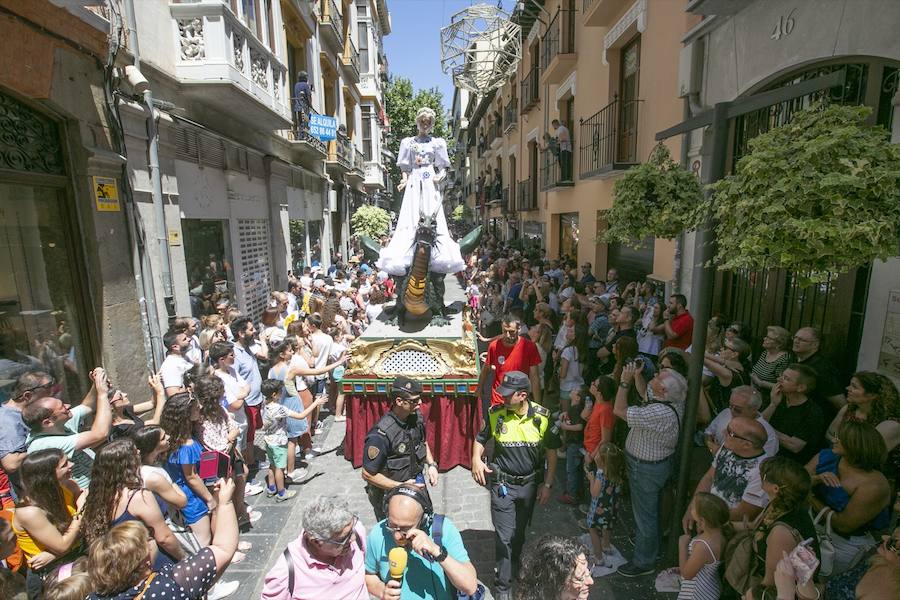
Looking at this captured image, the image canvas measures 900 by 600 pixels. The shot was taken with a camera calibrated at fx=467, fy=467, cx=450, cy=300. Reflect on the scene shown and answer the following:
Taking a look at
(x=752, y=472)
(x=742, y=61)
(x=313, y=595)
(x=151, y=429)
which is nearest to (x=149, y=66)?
(x=151, y=429)

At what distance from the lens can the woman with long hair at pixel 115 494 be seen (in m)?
2.58

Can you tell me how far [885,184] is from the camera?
1995mm

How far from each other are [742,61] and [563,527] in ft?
18.4

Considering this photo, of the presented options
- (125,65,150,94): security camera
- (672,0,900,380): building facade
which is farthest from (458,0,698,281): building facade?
→ (125,65,150,94): security camera

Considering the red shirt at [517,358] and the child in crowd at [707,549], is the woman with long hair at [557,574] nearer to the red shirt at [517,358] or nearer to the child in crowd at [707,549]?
the child in crowd at [707,549]

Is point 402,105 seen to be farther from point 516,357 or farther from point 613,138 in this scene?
point 516,357

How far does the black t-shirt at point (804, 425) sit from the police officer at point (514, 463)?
5.31 ft

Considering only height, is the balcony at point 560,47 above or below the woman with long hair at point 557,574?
above

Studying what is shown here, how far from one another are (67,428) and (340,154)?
47.7 feet

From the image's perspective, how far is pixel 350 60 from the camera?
63.1ft

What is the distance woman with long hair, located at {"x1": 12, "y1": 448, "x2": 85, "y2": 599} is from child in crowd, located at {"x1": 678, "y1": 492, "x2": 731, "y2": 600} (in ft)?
11.8

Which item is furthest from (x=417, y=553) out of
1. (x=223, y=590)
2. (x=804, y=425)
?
(x=804, y=425)

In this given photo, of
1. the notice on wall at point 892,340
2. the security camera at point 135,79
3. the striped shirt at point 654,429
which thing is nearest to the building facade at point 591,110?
the notice on wall at point 892,340

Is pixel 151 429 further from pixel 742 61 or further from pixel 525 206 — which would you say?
pixel 525 206
